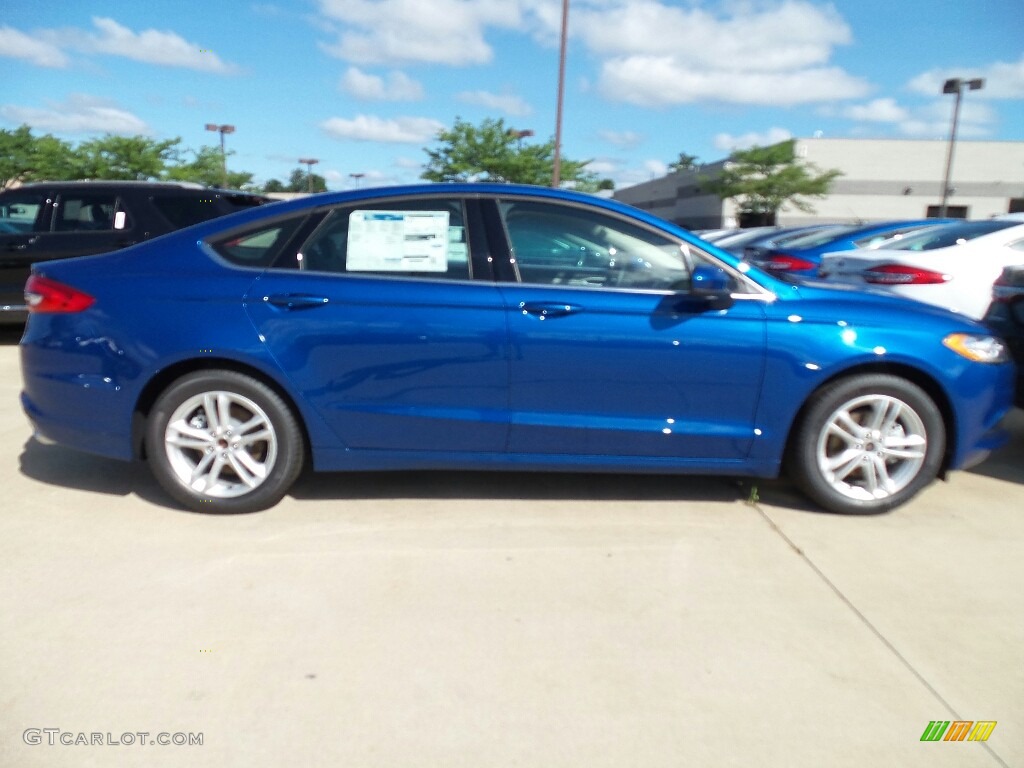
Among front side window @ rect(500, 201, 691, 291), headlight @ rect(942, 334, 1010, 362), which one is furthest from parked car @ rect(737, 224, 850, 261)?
front side window @ rect(500, 201, 691, 291)

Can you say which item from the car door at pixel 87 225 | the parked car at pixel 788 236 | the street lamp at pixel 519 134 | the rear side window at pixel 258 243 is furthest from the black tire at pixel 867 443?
the street lamp at pixel 519 134

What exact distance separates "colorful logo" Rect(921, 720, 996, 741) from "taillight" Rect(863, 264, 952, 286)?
4625 mm

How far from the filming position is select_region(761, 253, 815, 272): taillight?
27.6 ft

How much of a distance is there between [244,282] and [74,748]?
6.99 ft

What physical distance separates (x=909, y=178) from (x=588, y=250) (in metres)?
42.0

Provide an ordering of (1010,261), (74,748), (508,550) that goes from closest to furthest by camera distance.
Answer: (74,748)
(508,550)
(1010,261)

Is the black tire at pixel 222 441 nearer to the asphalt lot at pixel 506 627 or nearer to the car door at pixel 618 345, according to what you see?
the asphalt lot at pixel 506 627

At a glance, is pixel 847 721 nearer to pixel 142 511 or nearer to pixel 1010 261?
pixel 142 511

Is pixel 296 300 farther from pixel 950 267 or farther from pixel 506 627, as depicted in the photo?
pixel 950 267

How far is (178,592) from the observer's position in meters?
3.15

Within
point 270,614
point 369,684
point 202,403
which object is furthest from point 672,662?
point 202,403

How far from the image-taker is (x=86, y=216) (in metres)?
8.12

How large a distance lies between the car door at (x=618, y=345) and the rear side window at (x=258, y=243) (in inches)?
40.5

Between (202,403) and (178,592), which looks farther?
(202,403)
